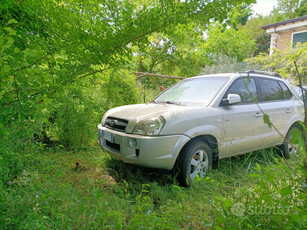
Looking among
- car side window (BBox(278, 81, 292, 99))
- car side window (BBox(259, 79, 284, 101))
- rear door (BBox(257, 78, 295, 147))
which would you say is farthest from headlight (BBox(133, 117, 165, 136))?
car side window (BBox(278, 81, 292, 99))

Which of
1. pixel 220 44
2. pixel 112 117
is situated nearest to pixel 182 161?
pixel 112 117

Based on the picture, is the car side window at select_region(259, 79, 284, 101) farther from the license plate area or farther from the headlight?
the license plate area

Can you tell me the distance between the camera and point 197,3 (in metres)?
1.79

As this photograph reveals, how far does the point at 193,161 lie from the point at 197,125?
0.48 meters

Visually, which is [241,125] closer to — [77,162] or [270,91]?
[270,91]

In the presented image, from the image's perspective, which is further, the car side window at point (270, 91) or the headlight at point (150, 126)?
the car side window at point (270, 91)

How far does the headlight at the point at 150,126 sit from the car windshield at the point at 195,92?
82cm

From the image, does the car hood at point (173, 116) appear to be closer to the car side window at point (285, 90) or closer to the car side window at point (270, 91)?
the car side window at point (270, 91)

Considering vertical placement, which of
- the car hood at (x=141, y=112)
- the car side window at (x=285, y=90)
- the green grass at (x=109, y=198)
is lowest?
the green grass at (x=109, y=198)

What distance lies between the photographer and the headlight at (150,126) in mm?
2852

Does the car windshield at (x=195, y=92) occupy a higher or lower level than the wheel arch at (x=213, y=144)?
higher

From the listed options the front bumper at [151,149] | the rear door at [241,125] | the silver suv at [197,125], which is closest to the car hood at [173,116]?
the silver suv at [197,125]

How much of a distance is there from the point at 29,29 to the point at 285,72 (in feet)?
34.1

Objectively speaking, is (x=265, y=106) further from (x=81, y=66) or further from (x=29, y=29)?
(x=29, y=29)
